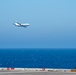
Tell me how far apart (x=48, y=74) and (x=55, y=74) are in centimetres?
141

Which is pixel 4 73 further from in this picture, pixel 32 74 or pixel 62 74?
pixel 62 74

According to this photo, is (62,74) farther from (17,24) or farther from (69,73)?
(17,24)

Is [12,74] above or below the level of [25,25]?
below

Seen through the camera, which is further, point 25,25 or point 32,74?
point 25,25

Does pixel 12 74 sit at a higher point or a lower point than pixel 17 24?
lower

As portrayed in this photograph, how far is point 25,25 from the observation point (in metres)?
134

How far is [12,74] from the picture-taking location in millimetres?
78125

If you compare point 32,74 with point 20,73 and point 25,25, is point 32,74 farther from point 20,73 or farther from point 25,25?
point 25,25

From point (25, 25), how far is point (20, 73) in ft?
179

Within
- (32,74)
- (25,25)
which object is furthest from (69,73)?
(25,25)

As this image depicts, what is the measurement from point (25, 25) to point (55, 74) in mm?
56486

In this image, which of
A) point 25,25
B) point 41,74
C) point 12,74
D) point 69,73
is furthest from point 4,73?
point 25,25

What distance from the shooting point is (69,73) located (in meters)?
80.5

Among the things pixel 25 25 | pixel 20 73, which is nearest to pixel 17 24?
pixel 25 25
